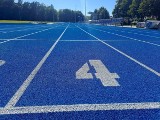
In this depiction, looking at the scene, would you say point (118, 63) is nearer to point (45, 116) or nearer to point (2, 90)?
point (2, 90)

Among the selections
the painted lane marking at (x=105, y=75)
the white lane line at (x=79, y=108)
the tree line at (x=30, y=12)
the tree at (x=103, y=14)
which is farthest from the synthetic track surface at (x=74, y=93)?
the tree at (x=103, y=14)

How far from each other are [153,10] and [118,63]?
60.2m

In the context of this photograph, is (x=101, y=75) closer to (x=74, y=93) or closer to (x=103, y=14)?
(x=74, y=93)

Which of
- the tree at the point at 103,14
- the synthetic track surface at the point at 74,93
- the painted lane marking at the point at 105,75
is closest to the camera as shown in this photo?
the synthetic track surface at the point at 74,93

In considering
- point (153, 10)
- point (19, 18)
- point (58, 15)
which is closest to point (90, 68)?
point (153, 10)

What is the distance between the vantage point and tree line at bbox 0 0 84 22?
122m

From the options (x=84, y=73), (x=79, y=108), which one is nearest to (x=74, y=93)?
(x=79, y=108)

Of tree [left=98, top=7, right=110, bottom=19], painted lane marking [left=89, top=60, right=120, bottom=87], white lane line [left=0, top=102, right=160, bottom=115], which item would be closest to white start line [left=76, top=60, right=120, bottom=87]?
painted lane marking [left=89, top=60, right=120, bottom=87]

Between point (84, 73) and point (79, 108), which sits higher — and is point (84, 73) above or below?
below

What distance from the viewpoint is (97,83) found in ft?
19.1

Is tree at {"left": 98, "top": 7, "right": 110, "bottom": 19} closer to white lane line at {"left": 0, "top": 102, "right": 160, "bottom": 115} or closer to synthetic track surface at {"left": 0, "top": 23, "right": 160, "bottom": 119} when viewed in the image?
synthetic track surface at {"left": 0, "top": 23, "right": 160, "bottom": 119}

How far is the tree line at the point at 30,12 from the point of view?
122 meters

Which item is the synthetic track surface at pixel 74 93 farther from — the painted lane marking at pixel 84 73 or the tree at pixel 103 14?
the tree at pixel 103 14

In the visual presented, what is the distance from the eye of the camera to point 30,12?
14038cm
